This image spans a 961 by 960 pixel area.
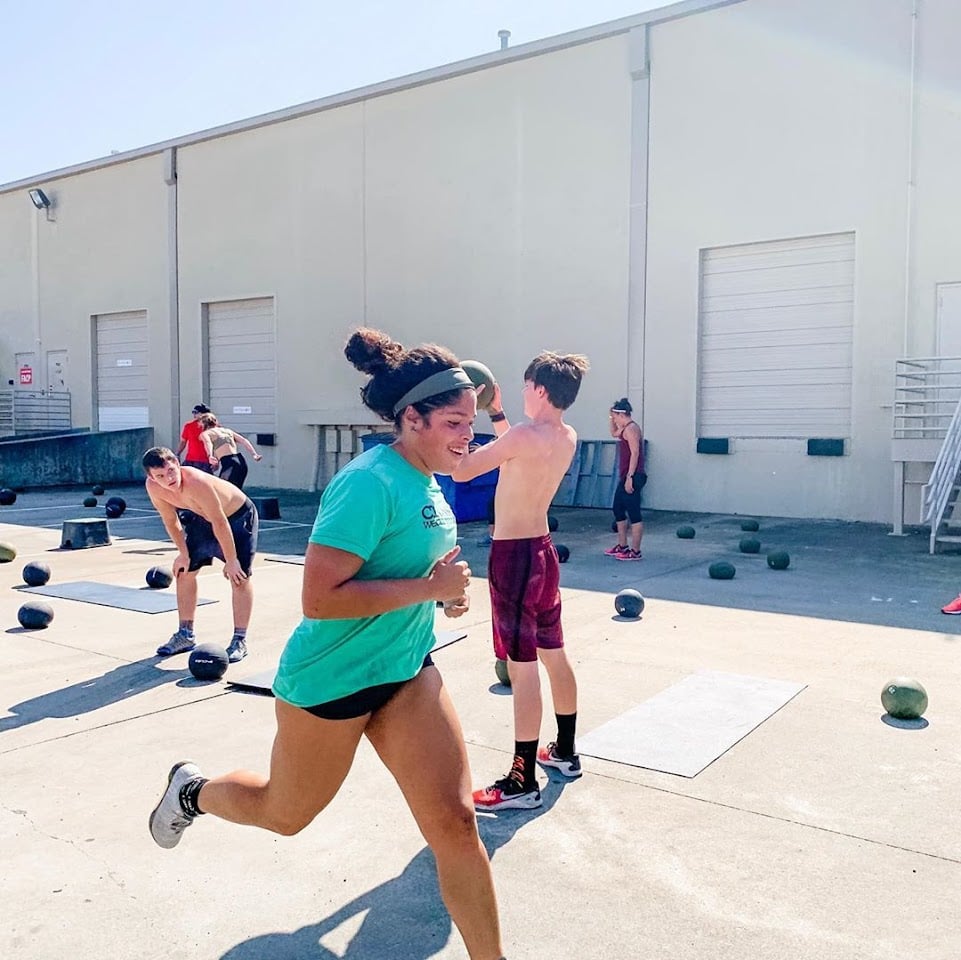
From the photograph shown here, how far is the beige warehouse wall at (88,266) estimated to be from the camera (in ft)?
77.9

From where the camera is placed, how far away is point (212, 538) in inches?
262

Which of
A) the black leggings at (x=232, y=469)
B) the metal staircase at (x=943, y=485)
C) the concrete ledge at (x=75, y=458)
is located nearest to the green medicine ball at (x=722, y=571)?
the metal staircase at (x=943, y=485)

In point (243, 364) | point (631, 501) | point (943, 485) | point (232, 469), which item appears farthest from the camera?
point (243, 364)

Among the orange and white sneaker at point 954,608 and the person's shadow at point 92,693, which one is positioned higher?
the orange and white sneaker at point 954,608

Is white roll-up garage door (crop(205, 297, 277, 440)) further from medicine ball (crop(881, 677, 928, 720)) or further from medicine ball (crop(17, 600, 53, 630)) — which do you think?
medicine ball (crop(881, 677, 928, 720))

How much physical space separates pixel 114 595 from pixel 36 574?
967mm

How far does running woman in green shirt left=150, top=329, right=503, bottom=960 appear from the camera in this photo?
2547 mm

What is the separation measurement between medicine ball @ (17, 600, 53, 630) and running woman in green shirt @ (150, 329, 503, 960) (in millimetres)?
5183

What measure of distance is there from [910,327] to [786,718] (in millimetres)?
10508

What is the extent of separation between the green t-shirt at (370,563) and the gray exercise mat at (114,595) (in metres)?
5.87

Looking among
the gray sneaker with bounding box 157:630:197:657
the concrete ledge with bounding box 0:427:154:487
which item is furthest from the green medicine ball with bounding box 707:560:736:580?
the concrete ledge with bounding box 0:427:154:487

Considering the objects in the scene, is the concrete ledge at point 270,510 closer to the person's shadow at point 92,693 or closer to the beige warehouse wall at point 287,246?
the beige warehouse wall at point 287,246

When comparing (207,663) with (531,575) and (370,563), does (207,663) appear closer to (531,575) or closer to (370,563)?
(531,575)

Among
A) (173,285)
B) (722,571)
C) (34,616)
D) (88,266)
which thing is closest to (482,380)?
(34,616)
